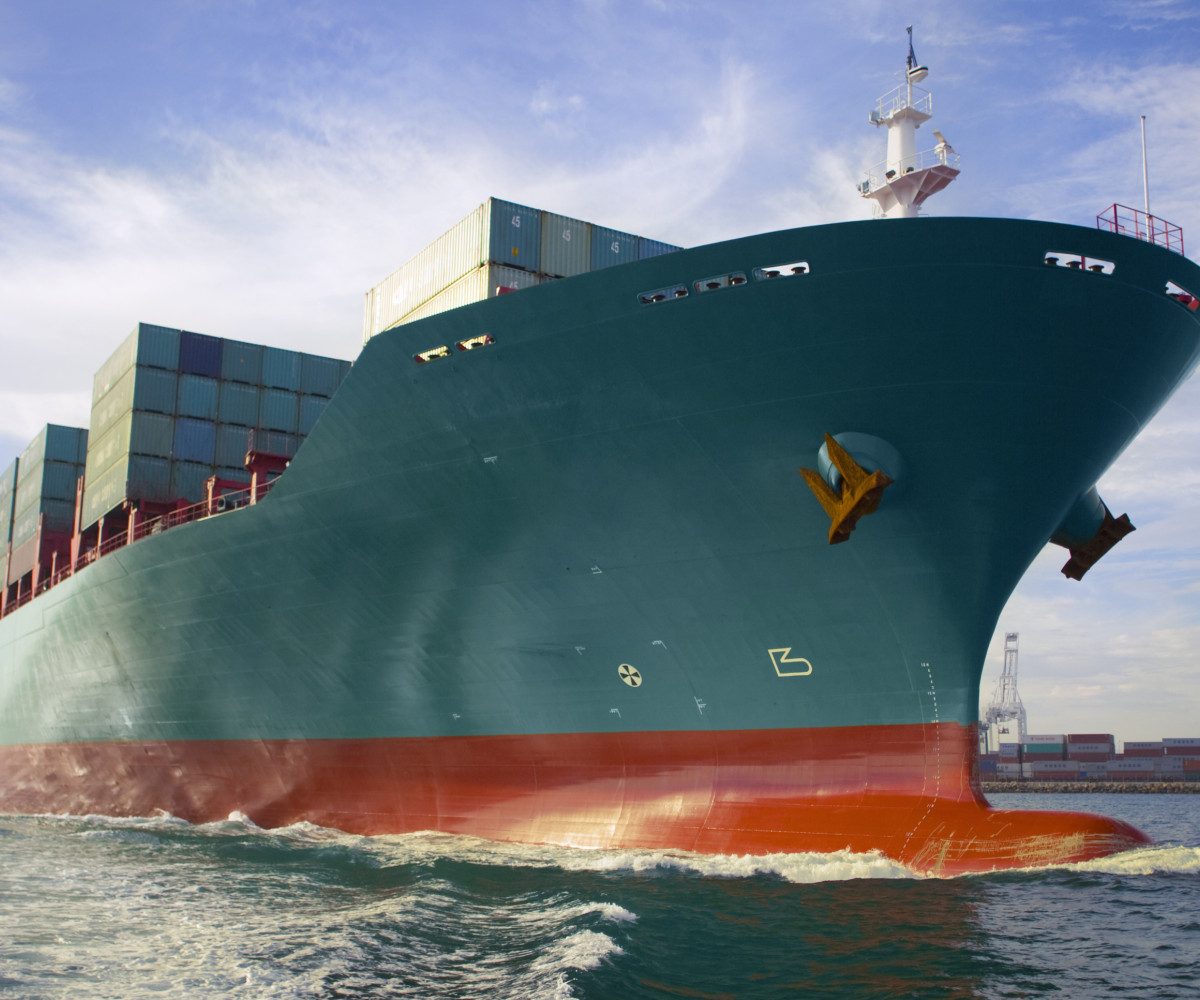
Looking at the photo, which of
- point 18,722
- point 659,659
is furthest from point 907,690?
point 18,722

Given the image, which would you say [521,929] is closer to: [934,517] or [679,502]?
[679,502]

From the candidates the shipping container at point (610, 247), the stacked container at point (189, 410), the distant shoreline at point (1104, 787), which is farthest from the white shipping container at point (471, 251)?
the distant shoreline at point (1104, 787)

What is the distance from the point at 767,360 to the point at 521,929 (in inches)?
263

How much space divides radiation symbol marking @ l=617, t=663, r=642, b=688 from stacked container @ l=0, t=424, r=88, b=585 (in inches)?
831

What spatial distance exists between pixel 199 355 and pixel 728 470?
16.9 metres

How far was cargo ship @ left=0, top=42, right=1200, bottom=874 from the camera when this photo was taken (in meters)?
11.9

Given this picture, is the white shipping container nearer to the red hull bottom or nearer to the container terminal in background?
the red hull bottom

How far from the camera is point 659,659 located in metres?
13.6

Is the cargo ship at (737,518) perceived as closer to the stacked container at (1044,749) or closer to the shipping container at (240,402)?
the shipping container at (240,402)

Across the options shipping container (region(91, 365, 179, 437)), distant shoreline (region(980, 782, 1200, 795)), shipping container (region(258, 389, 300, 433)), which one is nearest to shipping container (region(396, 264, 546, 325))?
shipping container (region(258, 389, 300, 433))

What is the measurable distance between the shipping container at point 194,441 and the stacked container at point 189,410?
→ 0.02 meters

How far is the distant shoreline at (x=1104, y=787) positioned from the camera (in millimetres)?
77500

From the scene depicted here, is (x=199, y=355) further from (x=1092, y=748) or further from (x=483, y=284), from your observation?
(x=1092, y=748)

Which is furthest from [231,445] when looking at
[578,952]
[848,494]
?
[578,952]
